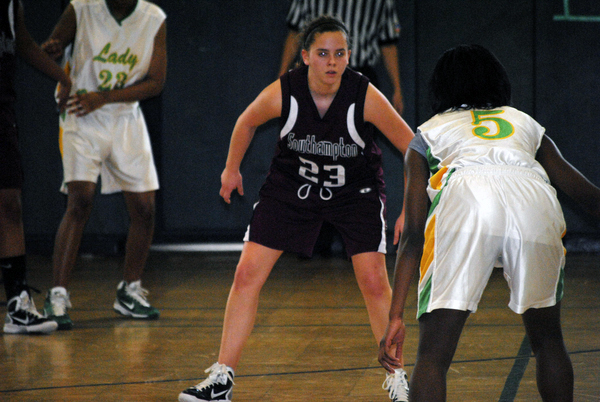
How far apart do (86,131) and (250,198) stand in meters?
2.87

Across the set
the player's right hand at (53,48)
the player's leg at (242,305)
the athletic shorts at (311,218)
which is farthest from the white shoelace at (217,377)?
the player's right hand at (53,48)

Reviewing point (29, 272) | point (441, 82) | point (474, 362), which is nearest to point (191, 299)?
point (29, 272)

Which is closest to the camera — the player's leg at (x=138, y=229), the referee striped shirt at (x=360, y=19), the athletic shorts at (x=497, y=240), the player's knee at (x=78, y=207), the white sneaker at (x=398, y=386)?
the athletic shorts at (x=497, y=240)

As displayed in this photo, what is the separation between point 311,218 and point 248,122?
441 mm

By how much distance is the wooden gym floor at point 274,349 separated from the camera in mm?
3072

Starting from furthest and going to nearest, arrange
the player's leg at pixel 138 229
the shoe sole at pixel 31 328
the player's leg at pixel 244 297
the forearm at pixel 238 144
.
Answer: the player's leg at pixel 138 229, the shoe sole at pixel 31 328, the forearm at pixel 238 144, the player's leg at pixel 244 297

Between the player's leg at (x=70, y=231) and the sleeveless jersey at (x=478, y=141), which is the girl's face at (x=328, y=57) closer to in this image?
the sleeveless jersey at (x=478, y=141)

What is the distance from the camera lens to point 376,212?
10.1ft

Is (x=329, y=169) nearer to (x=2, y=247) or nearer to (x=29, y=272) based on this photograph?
(x=2, y=247)

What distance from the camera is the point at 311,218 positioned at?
3.05m

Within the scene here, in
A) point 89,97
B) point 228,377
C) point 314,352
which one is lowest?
point 314,352

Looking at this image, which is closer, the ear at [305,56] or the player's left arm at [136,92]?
the ear at [305,56]

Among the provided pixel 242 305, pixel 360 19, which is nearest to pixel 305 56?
pixel 242 305

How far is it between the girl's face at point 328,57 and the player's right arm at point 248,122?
0.53ft
